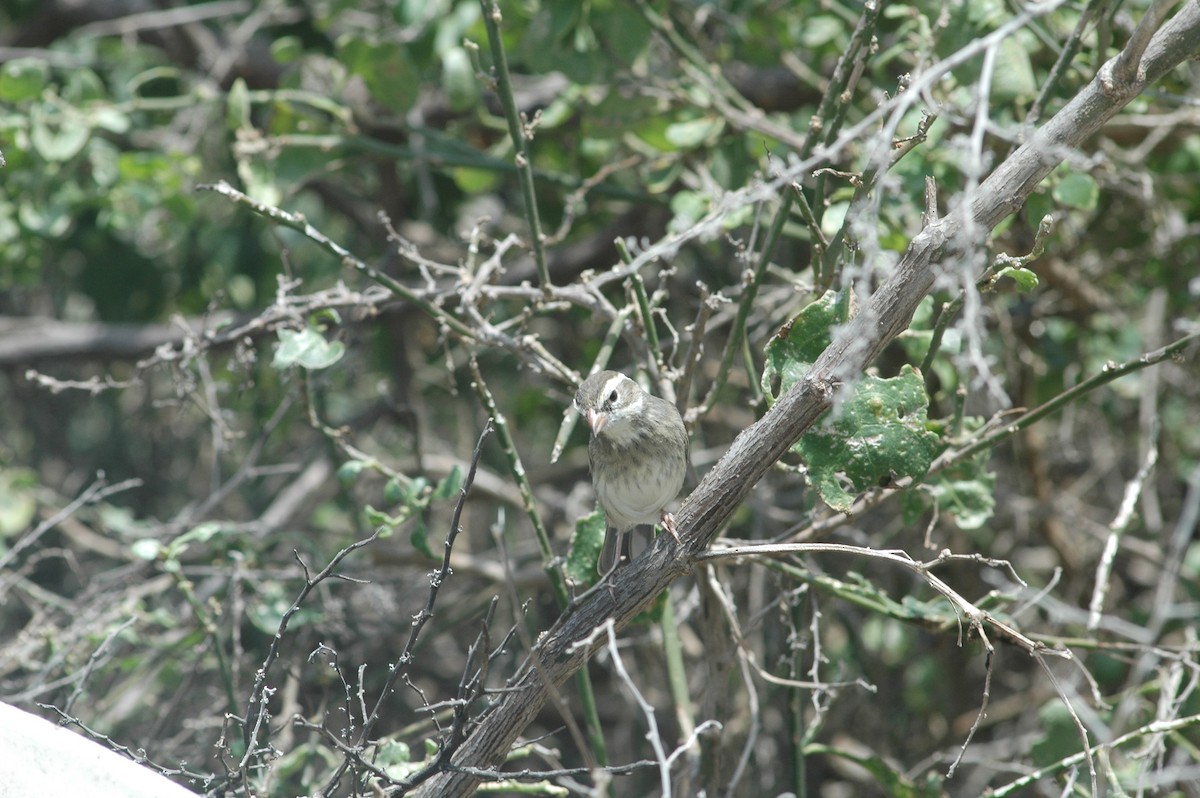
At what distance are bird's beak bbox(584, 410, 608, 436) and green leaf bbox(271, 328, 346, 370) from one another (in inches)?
23.3

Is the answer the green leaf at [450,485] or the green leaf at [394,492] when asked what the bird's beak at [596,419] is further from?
the green leaf at [394,492]

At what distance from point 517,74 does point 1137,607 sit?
3.06 m

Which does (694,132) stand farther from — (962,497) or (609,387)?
(962,497)

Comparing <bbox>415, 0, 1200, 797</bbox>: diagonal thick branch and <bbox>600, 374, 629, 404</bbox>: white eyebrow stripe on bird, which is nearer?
<bbox>415, 0, 1200, 797</bbox>: diagonal thick branch

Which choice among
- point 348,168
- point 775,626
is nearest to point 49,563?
point 348,168

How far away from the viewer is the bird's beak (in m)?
2.57

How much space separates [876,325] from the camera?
5.94 feet

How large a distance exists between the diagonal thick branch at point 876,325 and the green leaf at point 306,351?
38.4 inches

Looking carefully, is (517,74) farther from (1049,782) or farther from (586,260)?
(1049,782)

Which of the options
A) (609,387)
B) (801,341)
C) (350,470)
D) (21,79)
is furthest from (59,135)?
(801,341)

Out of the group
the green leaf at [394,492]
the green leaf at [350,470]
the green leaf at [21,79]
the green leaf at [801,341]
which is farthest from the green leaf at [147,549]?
the green leaf at [21,79]

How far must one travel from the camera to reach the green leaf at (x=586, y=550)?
248 cm

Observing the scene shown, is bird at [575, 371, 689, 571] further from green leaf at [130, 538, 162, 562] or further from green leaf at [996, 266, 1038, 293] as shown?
green leaf at [130, 538, 162, 562]

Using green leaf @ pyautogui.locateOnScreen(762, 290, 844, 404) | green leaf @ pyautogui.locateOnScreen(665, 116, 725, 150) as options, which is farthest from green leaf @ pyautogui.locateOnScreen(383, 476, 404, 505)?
green leaf @ pyautogui.locateOnScreen(665, 116, 725, 150)
